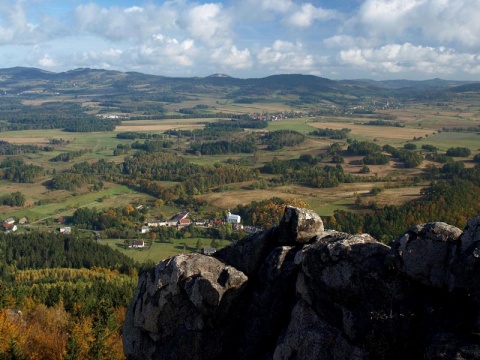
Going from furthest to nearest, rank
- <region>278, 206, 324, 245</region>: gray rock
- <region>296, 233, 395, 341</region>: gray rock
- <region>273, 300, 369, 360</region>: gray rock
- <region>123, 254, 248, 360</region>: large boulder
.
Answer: <region>278, 206, 324, 245</region>: gray rock
<region>123, 254, 248, 360</region>: large boulder
<region>296, 233, 395, 341</region>: gray rock
<region>273, 300, 369, 360</region>: gray rock

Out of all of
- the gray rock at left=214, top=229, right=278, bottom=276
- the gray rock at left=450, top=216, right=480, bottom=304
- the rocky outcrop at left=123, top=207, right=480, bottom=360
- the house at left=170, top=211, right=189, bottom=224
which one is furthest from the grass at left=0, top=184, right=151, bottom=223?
the gray rock at left=450, top=216, right=480, bottom=304

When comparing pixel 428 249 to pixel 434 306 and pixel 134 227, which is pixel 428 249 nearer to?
pixel 434 306

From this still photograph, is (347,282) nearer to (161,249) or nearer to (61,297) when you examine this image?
(61,297)

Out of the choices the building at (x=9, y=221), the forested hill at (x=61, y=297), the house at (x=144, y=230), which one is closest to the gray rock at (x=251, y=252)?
the forested hill at (x=61, y=297)

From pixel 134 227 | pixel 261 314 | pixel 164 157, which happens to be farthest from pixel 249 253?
pixel 164 157

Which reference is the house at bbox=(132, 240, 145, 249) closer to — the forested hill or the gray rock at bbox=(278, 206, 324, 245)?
the forested hill

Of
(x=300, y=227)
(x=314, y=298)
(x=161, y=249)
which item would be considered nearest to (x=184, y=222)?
(x=161, y=249)
